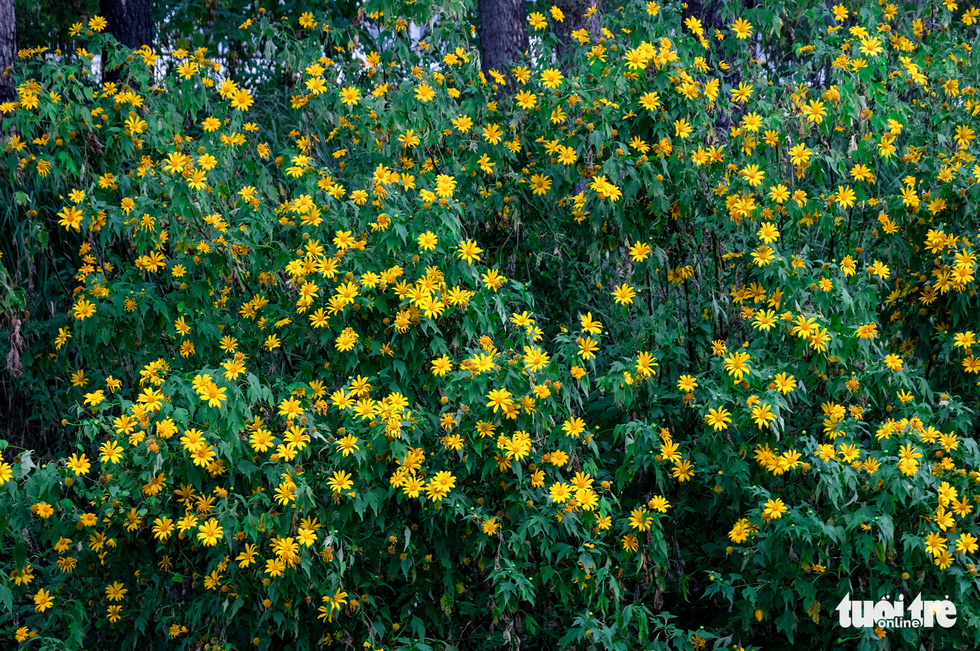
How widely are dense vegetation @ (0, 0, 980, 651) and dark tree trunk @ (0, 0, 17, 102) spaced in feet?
2.00

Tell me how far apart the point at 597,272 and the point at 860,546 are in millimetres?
1518

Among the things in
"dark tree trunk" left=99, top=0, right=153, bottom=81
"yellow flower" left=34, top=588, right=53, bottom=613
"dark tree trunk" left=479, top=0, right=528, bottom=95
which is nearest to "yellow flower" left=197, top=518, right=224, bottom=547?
"yellow flower" left=34, top=588, right=53, bottom=613

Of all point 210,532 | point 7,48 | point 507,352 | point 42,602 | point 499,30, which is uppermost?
point 499,30

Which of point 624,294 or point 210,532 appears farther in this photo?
point 624,294

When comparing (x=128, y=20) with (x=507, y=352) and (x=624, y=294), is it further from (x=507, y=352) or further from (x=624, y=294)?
(x=507, y=352)

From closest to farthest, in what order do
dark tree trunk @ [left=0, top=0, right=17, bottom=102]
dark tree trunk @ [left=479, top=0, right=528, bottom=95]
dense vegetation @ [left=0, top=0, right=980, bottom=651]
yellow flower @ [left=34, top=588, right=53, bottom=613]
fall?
1. dense vegetation @ [left=0, top=0, right=980, bottom=651]
2. yellow flower @ [left=34, top=588, right=53, bottom=613]
3. dark tree trunk @ [left=0, top=0, right=17, bottom=102]
4. dark tree trunk @ [left=479, top=0, right=528, bottom=95]

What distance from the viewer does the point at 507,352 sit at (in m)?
3.43

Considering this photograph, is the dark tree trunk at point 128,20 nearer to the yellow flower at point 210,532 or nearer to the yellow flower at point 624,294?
the yellow flower at point 624,294

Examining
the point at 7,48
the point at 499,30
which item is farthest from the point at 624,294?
the point at 7,48

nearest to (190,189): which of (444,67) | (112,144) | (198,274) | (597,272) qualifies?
(198,274)

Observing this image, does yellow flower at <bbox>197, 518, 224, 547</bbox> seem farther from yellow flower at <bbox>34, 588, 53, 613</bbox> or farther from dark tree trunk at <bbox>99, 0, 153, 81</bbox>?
dark tree trunk at <bbox>99, 0, 153, 81</bbox>

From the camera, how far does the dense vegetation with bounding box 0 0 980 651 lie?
3.38 metres

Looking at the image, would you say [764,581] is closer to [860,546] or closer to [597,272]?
[860,546]

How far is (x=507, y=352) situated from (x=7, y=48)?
3.55 metres
